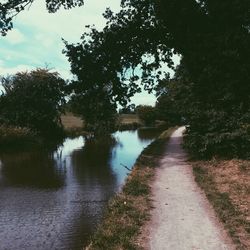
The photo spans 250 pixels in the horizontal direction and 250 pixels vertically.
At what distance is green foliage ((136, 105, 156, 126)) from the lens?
8925 cm

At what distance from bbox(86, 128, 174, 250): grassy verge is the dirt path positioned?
25cm

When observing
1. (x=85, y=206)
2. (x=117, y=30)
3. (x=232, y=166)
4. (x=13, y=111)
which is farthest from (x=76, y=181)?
(x=13, y=111)

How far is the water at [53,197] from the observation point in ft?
36.0

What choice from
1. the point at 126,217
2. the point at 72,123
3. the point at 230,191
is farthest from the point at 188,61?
the point at 72,123

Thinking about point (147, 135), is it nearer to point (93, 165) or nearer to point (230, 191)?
point (93, 165)

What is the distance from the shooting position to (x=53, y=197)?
15875 mm

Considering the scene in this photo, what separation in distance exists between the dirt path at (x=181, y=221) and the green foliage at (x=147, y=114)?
237ft

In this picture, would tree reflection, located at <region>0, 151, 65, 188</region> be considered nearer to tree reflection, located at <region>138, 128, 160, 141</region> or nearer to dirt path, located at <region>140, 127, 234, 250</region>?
dirt path, located at <region>140, 127, 234, 250</region>

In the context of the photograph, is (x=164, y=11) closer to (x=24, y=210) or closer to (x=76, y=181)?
(x=76, y=181)

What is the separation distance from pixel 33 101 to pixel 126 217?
32596mm

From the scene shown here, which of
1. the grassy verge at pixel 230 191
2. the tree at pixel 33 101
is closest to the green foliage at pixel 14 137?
the tree at pixel 33 101

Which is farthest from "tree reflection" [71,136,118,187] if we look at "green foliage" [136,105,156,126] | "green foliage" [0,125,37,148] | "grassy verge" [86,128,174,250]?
"green foliage" [136,105,156,126]

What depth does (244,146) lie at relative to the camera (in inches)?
819

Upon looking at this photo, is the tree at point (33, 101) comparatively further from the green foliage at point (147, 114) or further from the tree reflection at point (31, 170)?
the green foliage at point (147, 114)
